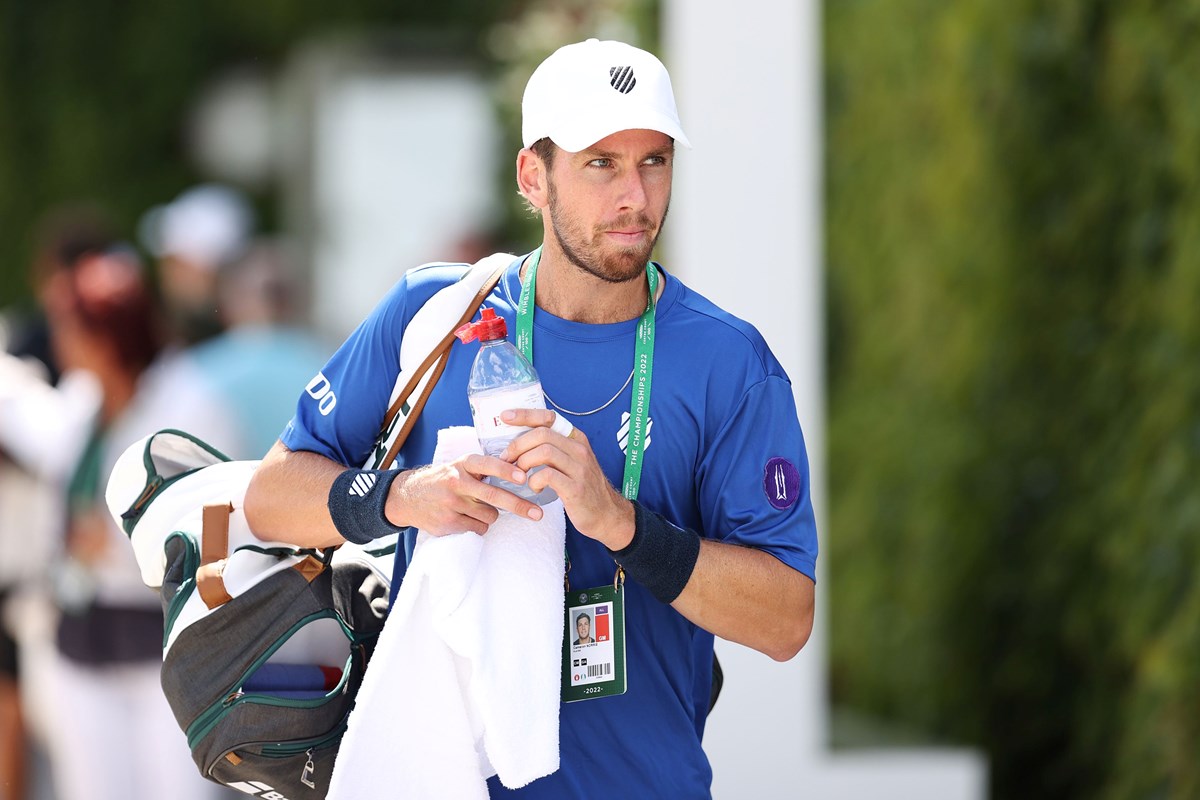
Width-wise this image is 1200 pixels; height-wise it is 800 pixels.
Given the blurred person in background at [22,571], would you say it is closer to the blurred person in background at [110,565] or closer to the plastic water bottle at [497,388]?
the blurred person in background at [110,565]

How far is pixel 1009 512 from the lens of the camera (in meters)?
6.71

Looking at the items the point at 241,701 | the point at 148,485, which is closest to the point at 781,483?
the point at 241,701

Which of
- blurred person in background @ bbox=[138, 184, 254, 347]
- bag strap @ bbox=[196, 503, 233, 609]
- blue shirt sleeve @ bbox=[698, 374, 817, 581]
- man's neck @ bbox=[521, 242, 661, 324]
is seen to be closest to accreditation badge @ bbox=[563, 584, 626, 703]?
blue shirt sleeve @ bbox=[698, 374, 817, 581]

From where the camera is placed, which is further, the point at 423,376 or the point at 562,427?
the point at 423,376

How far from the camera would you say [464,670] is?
2.69 meters

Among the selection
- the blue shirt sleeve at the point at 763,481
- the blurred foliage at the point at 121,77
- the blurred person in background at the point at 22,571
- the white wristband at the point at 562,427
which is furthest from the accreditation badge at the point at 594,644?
the blurred foliage at the point at 121,77

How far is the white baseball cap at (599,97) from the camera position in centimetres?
267

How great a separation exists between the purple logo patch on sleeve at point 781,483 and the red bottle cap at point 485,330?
1.55 ft

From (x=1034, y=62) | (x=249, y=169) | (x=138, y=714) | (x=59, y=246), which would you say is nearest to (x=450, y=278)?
(x=138, y=714)

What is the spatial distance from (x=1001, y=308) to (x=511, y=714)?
447cm

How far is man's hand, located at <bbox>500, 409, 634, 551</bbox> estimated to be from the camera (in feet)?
8.16

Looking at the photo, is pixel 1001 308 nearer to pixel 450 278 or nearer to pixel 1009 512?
pixel 1009 512

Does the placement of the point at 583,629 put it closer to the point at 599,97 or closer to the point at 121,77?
the point at 599,97

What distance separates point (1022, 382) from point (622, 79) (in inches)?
166
